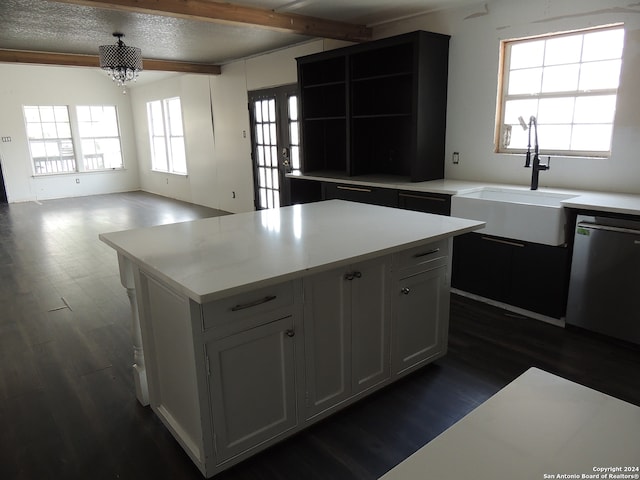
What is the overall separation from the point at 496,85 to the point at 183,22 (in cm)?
303

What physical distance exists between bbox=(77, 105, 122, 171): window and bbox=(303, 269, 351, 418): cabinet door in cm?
1020

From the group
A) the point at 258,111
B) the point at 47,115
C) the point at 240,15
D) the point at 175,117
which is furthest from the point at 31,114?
the point at 240,15

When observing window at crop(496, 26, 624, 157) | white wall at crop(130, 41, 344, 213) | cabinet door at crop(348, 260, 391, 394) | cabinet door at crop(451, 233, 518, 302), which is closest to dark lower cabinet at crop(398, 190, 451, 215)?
cabinet door at crop(451, 233, 518, 302)

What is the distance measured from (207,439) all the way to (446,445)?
1.18 m

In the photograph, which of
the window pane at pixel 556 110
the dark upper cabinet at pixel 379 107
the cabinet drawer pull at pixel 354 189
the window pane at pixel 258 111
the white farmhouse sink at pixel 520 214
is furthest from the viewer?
the window pane at pixel 258 111

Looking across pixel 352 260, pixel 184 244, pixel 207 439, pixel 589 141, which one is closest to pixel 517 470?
pixel 352 260

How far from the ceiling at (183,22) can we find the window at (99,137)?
14.8 ft

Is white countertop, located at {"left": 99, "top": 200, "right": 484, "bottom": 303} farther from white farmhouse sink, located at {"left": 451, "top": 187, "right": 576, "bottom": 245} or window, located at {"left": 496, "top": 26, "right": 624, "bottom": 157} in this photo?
window, located at {"left": 496, "top": 26, "right": 624, "bottom": 157}

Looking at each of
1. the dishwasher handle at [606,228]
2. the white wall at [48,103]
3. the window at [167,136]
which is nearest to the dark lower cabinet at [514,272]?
the dishwasher handle at [606,228]

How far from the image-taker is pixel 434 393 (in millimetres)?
2443

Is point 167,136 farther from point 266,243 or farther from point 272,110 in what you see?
point 266,243

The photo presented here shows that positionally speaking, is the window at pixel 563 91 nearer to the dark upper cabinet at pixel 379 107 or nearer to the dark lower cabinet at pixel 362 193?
the dark upper cabinet at pixel 379 107

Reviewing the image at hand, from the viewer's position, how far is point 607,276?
2881 millimetres

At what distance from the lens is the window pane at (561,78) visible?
3555 mm
